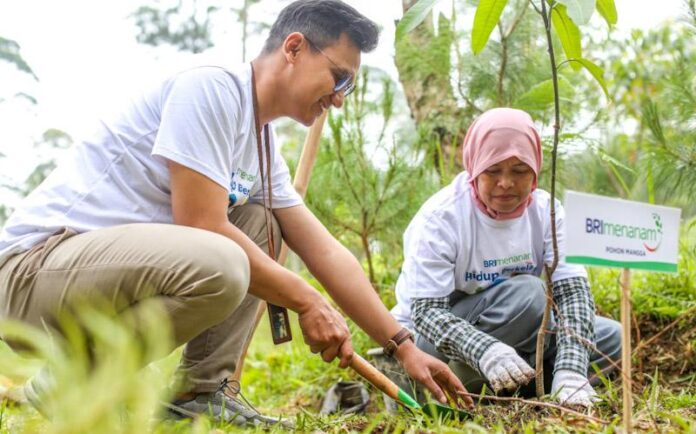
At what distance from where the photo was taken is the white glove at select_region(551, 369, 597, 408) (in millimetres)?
1803

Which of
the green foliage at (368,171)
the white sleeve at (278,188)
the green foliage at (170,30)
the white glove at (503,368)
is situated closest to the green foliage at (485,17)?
the white sleeve at (278,188)

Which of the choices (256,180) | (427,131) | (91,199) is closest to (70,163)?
(91,199)

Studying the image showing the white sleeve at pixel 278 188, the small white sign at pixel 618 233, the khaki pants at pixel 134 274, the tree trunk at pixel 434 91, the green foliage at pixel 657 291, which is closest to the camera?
the small white sign at pixel 618 233

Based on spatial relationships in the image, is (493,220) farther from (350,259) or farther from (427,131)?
(427,131)

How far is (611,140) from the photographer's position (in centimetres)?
628

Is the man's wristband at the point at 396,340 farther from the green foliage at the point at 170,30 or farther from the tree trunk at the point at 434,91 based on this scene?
the green foliage at the point at 170,30

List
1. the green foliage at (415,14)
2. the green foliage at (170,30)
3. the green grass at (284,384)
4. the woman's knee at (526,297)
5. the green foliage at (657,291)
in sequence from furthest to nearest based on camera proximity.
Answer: the green foliage at (170,30) < the green foliage at (657,291) < the woman's knee at (526,297) < the green foliage at (415,14) < the green grass at (284,384)

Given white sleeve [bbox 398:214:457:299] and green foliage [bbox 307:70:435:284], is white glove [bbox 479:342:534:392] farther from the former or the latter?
green foliage [bbox 307:70:435:284]

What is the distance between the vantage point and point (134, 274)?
1647 mm

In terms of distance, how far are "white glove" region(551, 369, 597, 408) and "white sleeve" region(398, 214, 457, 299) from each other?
422mm

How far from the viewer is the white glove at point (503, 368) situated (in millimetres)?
1998

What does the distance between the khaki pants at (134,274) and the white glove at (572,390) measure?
84 centimetres

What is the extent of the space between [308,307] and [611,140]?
16.7 feet

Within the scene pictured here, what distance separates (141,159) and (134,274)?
319 millimetres
